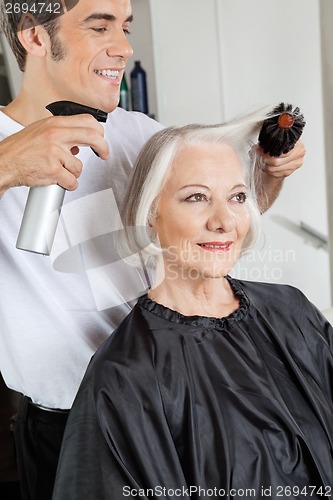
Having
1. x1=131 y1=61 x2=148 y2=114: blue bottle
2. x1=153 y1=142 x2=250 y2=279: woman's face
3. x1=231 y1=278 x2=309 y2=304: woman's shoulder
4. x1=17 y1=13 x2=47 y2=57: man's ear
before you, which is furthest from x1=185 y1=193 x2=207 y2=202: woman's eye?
→ x1=131 y1=61 x2=148 y2=114: blue bottle

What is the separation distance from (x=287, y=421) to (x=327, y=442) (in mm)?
128

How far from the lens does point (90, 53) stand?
4.15 ft

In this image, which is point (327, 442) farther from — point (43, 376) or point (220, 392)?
point (43, 376)

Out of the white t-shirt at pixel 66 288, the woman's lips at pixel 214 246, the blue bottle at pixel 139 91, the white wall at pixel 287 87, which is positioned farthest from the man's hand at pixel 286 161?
the blue bottle at pixel 139 91

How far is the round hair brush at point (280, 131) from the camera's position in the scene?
1308mm

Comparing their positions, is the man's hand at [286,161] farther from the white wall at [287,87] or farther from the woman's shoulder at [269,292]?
the white wall at [287,87]

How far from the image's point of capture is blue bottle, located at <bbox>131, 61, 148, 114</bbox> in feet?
9.02

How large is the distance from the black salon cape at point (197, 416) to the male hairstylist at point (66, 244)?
0.14 metres

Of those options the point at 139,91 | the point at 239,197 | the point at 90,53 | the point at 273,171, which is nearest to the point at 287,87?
the point at 139,91

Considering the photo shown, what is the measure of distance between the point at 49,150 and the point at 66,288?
0.42 m

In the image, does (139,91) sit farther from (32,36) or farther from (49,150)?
(49,150)

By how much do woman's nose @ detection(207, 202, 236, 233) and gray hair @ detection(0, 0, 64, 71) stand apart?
48 centimetres

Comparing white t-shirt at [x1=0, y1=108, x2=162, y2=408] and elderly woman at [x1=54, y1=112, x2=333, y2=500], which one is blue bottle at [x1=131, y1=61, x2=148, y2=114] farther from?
elderly woman at [x1=54, y1=112, x2=333, y2=500]

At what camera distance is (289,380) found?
4.55ft
